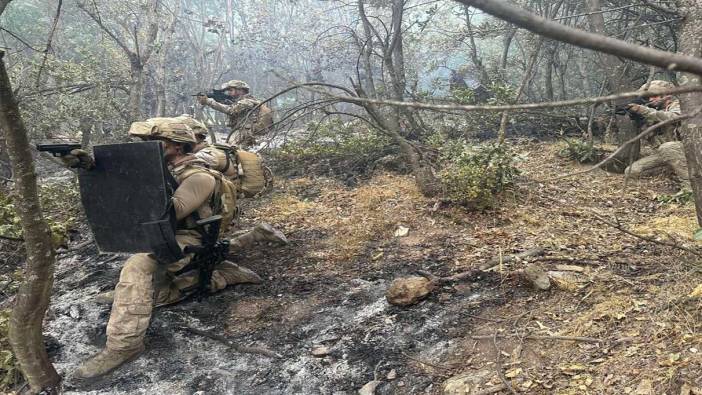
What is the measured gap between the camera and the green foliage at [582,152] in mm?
6645

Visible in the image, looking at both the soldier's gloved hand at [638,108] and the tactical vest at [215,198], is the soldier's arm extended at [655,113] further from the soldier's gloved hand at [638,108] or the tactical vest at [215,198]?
the tactical vest at [215,198]

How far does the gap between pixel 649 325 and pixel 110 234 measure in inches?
136

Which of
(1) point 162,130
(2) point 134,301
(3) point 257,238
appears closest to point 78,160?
(1) point 162,130

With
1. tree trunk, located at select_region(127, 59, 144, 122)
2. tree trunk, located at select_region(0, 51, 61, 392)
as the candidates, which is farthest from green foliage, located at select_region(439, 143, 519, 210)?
tree trunk, located at select_region(127, 59, 144, 122)

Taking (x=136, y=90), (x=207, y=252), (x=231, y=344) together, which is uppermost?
(x=136, y=90)

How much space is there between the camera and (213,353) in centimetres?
327

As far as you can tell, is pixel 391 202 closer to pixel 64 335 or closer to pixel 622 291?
pixel 622 291

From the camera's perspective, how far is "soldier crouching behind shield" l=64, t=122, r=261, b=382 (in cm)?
316

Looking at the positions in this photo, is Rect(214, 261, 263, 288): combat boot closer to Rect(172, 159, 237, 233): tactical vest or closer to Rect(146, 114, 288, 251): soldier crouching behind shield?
Rect(172, 159, 237, 233): tactical vest

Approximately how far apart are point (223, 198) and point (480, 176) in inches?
102

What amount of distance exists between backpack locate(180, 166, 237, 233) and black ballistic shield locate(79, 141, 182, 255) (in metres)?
0.44

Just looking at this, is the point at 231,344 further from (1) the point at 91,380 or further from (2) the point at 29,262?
(2) the point at 29,262

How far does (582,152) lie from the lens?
22.2ft

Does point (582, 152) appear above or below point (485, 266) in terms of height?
above
